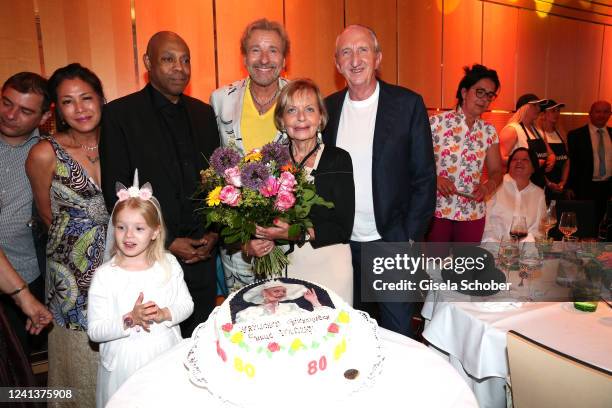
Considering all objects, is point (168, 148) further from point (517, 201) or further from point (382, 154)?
point (517, 201)

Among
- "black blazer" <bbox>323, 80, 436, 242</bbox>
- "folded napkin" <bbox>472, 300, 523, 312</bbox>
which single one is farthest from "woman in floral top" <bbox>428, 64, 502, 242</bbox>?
"folded napkin" <bbox>472, 300, 523, 312</bbox>

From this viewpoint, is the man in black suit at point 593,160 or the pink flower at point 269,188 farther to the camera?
the man in black suit at point 593,160

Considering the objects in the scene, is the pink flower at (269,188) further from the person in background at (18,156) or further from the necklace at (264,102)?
the person in background at (18,156)

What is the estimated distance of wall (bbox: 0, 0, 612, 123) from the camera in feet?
13.8

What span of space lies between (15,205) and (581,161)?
757 cm

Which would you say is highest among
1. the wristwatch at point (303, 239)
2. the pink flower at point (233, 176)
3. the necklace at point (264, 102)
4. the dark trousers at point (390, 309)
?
the necklace at point (264, 102)

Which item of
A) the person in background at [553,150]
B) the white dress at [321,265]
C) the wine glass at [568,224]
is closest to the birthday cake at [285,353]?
the white dress at [321,265]

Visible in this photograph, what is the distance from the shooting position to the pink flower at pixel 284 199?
209 centimetres

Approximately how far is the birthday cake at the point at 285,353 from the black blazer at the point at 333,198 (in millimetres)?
936

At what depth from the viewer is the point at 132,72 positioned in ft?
15.3

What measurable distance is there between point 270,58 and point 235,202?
130 centimetres

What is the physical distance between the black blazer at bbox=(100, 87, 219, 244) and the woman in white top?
Result: 258 centimetres

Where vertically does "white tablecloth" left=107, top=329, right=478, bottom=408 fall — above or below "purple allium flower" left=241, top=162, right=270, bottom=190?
below

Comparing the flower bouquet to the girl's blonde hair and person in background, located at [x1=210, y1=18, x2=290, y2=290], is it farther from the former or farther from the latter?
person in background, located at [x1=210, y1=18, x2=290, y2=290]
